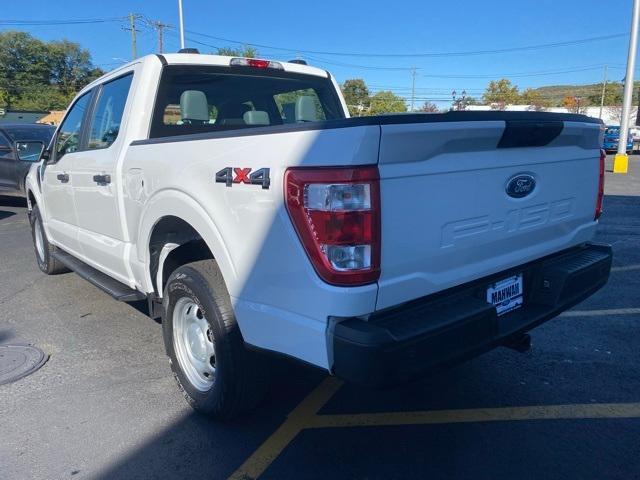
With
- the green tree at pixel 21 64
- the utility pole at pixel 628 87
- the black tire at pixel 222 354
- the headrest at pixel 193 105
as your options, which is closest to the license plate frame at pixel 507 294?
the black tire at pixel 222 354

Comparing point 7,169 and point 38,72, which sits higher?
point 38,72

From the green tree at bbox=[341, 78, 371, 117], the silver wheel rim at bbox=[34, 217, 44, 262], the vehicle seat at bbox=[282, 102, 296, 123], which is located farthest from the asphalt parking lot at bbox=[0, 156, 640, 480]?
the green tree at bbox=[341, 78, 371, 117]

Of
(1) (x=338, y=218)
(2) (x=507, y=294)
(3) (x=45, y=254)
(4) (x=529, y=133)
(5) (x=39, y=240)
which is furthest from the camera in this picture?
(5) (x=39, y=240)

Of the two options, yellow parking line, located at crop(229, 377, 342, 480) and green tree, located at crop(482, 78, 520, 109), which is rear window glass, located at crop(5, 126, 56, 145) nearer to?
yellow parking line, located at crop(229, 377, 342, 480)

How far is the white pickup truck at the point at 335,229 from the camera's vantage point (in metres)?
2.19

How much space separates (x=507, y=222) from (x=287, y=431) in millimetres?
1681

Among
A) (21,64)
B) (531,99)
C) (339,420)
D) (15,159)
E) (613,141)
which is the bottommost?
(339,420)

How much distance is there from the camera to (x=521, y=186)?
9.25ft

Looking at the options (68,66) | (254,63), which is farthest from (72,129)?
(68,66)

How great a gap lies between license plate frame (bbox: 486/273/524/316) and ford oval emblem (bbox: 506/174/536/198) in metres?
0.45

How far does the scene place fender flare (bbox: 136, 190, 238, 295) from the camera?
2.67 m

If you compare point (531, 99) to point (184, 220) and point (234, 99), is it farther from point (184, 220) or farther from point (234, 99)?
point (184, 220)

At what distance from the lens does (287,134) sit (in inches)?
89.8

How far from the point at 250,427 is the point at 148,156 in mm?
1739
